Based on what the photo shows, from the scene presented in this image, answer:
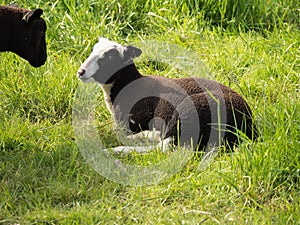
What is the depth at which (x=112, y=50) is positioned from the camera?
208 inches

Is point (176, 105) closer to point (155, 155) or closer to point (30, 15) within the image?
point (155, 155)

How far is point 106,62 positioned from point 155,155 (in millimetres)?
829

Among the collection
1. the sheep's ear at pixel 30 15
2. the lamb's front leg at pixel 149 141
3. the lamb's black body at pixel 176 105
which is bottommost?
the lamb's front leg at pixel 149 141

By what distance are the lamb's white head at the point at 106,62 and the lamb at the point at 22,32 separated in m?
0.51

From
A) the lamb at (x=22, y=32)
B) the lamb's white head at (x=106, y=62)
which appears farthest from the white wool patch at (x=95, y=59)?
the lamb at (x=22, y=32)

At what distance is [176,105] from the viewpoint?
507cm

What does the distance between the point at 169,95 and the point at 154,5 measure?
74.4 inches

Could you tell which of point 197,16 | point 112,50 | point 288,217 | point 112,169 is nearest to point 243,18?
point 197,16

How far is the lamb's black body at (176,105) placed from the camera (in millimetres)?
4973

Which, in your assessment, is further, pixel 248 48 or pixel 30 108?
pixel 248 48

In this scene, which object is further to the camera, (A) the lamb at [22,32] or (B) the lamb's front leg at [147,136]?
(A) the lamb at [22,32]

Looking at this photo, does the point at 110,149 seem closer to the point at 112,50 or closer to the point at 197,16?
the point at 112,50

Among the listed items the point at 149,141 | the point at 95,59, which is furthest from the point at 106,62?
the point at 149,141

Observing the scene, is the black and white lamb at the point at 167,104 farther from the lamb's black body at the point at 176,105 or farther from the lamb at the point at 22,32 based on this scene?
the lamb at the point at 22,32
